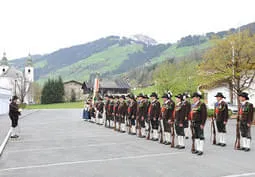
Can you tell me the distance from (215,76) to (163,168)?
70.2ft

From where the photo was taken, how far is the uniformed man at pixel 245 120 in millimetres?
11383

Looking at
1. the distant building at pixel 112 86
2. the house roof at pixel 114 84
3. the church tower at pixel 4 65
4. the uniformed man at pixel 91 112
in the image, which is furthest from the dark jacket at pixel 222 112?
the church tower at pixel 4 65

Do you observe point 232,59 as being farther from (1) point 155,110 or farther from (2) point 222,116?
(2) point 222,116

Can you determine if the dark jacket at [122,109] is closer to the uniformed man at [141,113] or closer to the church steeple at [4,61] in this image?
the uniformed man at [141,113]

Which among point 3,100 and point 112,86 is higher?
point 112,86

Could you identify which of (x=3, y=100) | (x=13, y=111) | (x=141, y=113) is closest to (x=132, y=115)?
(x=141, y=113)

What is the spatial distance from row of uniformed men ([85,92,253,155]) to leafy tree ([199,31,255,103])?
12.0 m

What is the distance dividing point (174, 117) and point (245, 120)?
91.9 inches

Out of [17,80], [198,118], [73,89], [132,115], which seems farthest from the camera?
[73,89]

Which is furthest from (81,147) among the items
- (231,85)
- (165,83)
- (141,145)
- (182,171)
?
(165,83)

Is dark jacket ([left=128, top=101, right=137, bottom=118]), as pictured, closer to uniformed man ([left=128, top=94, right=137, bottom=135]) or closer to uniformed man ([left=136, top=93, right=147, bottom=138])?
uniformed man ([left=128, top=94, right=137, bottom=135])

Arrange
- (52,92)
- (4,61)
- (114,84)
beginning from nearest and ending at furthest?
(52,92), (114,84), (4,61)

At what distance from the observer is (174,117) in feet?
40.4

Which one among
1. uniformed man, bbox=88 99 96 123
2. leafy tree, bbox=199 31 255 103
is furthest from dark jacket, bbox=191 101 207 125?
leafy tree, bbox=199 31 255 103
